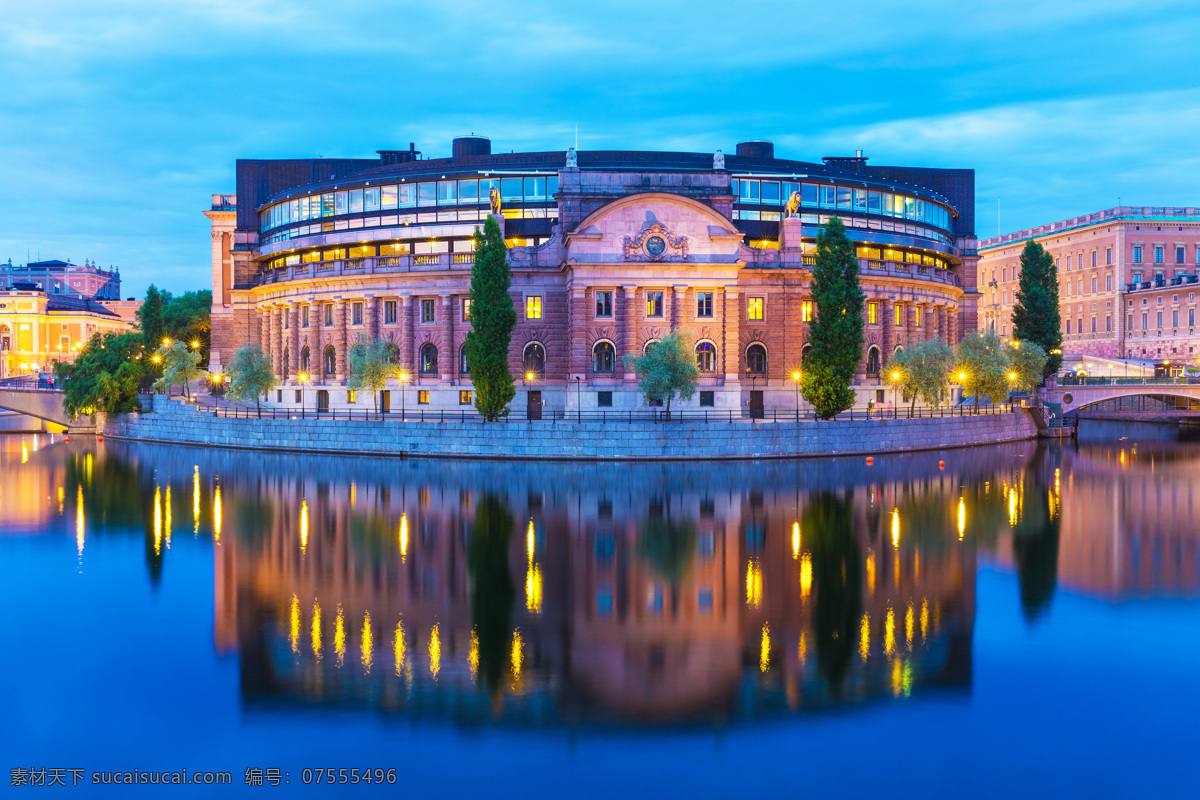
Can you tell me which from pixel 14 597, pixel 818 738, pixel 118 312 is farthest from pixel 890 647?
pixel 118 312

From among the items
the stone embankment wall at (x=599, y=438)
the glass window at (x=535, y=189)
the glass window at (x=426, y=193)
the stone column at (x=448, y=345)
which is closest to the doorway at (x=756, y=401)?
the stone embankment wall at (x=599, y=438)

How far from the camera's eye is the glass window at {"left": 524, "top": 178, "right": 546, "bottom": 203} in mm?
78312

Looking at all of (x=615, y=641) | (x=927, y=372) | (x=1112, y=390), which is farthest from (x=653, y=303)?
(x=1112, y=390)

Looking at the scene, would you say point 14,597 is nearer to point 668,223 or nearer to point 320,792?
Answer: point 320,792

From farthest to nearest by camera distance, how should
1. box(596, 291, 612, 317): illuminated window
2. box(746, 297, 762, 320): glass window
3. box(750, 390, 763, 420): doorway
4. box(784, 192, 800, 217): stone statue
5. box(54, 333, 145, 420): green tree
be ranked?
box(54, 333, 145, 420): green tree
box(746, 297, 762, 320): glass window
box(784, 192, 800, 217): stone statue
box(750, 390, 763, 420): doorway
box(596, 291, 612, 317): illuminated window

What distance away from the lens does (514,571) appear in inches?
1112

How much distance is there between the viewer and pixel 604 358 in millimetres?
65812

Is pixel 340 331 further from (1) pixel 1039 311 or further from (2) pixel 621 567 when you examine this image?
(1) pixel 1039 311

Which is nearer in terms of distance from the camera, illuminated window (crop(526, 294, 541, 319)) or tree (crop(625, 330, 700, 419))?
tree (crop(625, 330, 700, 419))

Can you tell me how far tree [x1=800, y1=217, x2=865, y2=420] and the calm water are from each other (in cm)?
1748

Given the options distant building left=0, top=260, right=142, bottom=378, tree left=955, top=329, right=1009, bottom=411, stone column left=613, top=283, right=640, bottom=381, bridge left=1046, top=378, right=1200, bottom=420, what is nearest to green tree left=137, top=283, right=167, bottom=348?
stone column left=613, top=283, right=640, bottom=381

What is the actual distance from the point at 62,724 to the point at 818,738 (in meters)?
13.8

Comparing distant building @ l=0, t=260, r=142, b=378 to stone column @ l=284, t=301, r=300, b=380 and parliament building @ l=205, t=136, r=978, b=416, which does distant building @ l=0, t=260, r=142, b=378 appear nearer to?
parliament building @ l=205, t=136, r=978, b=416

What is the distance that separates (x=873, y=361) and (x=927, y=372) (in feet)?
43.5
